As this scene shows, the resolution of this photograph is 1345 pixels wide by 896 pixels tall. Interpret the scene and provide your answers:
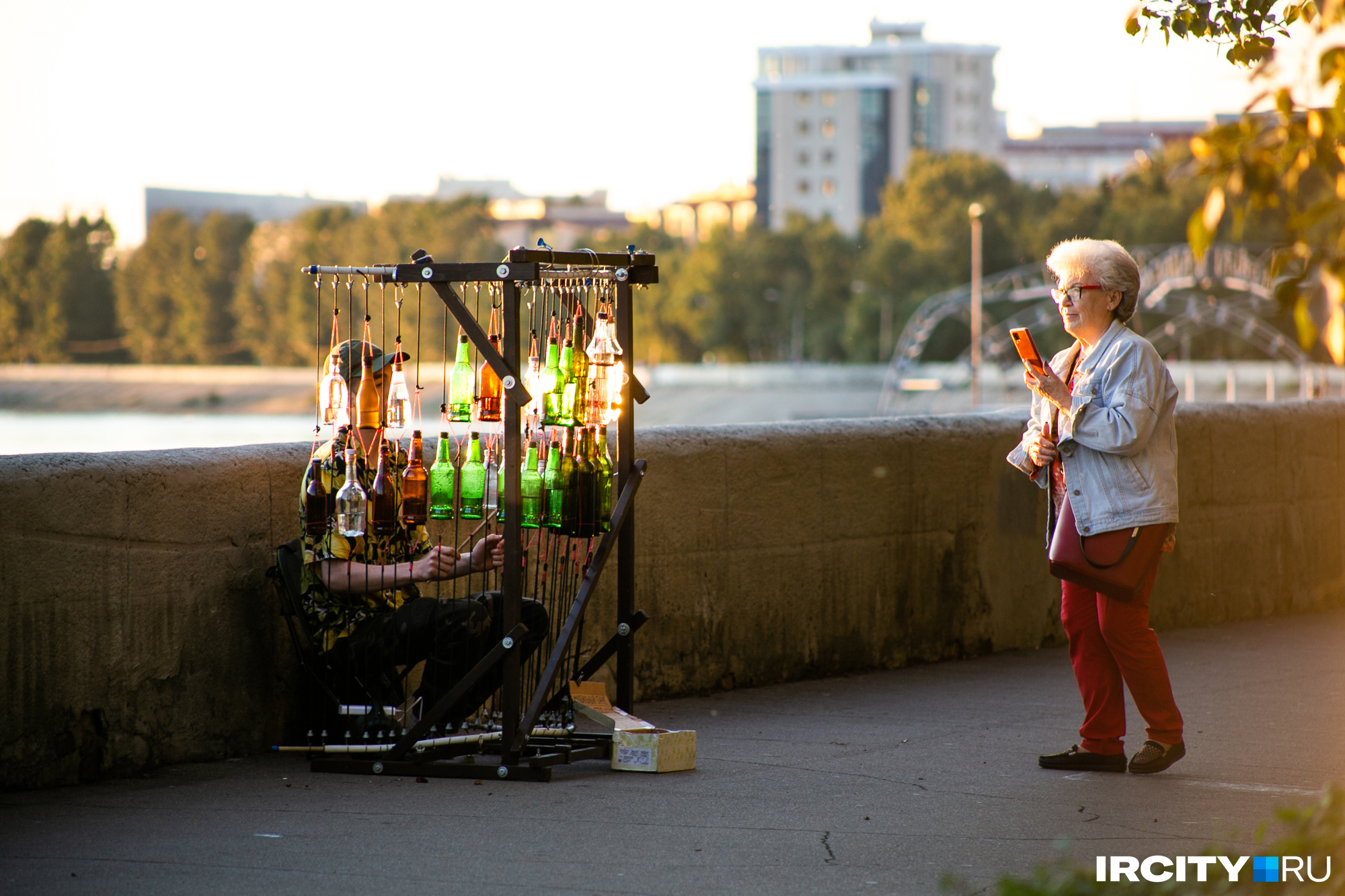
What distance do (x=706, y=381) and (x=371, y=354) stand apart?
91.6m

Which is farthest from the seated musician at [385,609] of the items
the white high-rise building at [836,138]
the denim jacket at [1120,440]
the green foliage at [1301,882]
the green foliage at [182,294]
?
the white high-rise building at [836,138]

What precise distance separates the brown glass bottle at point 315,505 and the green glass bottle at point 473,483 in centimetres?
63

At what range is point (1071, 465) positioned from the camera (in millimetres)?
4961

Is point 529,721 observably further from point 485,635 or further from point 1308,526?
point 1308,526

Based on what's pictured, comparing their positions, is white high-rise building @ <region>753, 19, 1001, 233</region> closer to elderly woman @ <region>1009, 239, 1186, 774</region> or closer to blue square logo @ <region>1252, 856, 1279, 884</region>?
elderly woman @ <region>1009, 239, 1186, 774</region>

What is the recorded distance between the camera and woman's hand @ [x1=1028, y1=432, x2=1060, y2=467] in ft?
16.4

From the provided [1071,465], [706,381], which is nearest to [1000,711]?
[1071,465]

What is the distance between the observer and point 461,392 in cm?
511

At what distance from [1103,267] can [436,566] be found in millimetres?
2242

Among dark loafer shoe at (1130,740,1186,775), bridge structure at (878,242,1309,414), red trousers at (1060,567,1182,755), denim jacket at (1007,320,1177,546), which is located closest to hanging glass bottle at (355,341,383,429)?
denim jacket at (1007,320,1177,546)

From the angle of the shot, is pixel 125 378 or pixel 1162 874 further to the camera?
pixel 125 378

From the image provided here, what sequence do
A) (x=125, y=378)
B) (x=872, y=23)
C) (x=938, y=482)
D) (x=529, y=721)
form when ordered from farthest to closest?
(x=872, y=23)
(x=125, y=378)
(x=938, y=482)
(x=529, y=721)

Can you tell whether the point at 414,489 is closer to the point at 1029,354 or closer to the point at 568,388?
the point at 568,388

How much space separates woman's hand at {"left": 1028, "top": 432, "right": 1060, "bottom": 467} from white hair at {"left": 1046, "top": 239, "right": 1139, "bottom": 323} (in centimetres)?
46
